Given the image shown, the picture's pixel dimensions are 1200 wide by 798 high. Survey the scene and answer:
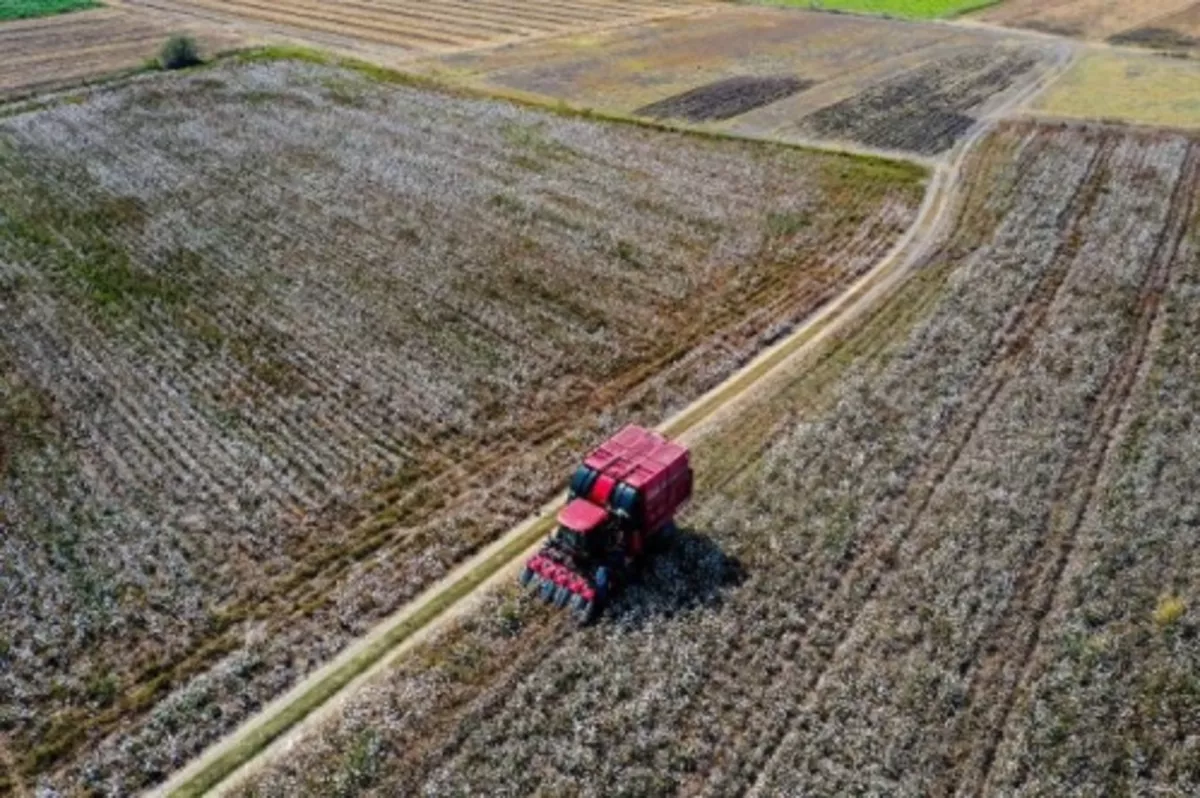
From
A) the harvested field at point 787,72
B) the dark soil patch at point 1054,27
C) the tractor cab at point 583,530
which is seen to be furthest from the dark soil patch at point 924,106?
the tractor cab at point 583,530

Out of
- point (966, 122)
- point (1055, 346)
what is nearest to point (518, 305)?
point (1055, 346)

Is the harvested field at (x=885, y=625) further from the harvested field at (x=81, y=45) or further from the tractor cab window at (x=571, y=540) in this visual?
the harvested field at (x=81, y=45)

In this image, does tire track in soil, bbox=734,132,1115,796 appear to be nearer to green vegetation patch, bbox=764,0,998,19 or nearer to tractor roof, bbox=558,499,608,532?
tractor roof, bbox=558,499,608,532

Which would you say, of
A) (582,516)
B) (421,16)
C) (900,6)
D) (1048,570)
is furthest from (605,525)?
(900,6)

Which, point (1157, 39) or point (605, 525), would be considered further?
point (1157, 39)

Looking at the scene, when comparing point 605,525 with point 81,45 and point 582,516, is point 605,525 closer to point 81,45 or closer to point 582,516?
point 582,516

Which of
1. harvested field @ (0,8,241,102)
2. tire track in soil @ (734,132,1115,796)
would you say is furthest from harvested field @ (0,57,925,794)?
harvested field @ (0,8,241,102)
